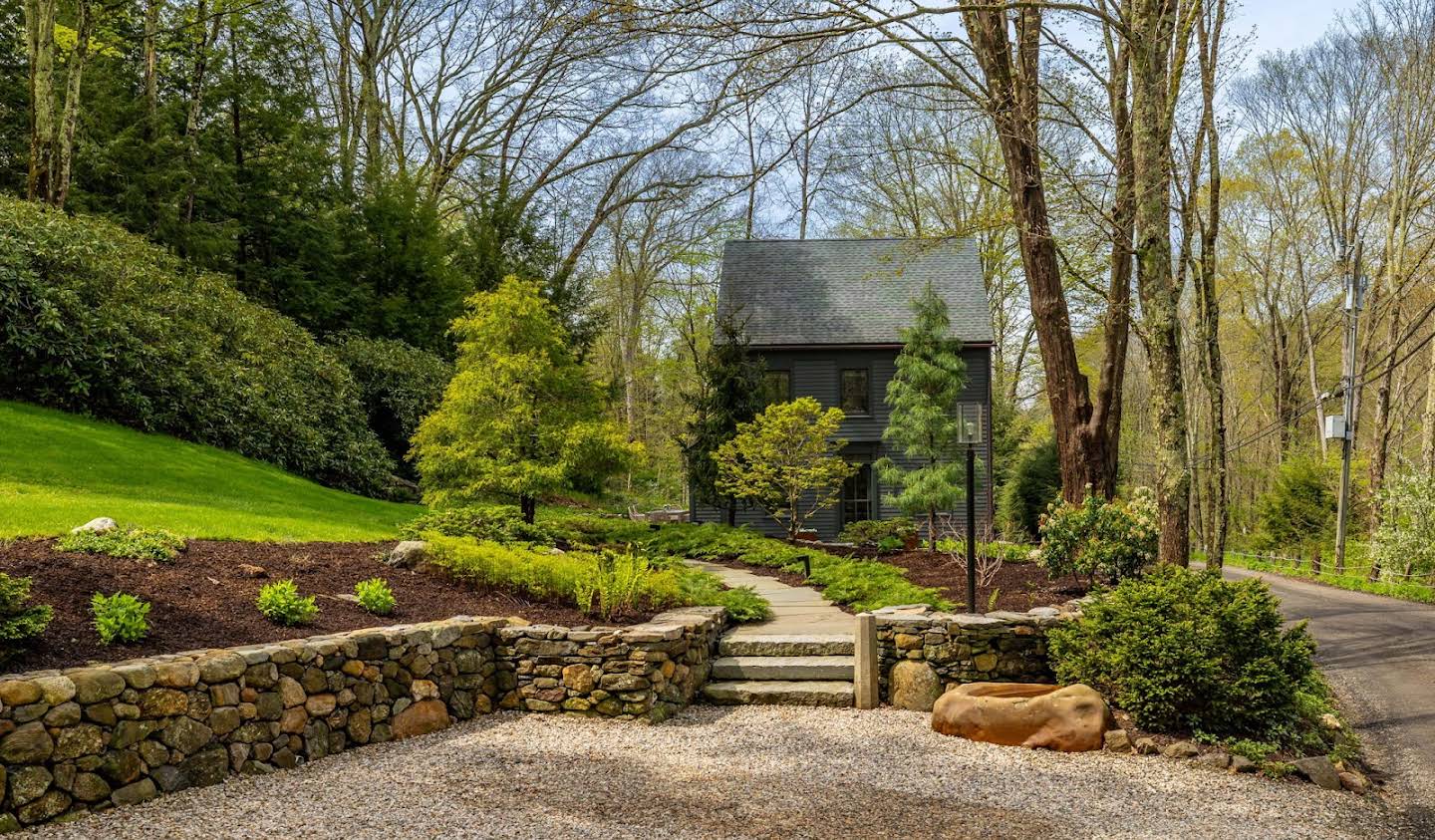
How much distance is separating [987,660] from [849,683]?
3.71ft

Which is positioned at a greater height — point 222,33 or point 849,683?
point 222,33

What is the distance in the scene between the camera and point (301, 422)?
15.0 metres

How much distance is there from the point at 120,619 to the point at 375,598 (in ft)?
6.23

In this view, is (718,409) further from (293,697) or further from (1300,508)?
(1300,508)

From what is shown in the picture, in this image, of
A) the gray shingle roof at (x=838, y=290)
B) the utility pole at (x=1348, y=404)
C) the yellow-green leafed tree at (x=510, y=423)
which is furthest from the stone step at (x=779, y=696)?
the gray shingle roof at (x=838, y=290)

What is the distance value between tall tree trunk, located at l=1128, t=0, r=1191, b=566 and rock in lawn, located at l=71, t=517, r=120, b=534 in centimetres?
Answer: 883

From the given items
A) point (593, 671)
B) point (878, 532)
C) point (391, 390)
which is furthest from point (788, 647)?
point (391, 390)

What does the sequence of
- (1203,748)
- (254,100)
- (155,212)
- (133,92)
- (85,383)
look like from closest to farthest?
(1203,748), (85,383), (155,212), (133,92), (254,100)

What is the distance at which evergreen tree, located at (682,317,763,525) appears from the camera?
59.4ft

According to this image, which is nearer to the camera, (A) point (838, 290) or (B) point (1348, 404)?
(B) point (1348, 404)

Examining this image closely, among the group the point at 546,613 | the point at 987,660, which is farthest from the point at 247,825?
the point at 987,660

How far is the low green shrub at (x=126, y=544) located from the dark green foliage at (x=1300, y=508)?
21.9 m

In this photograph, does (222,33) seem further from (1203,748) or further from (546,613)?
(1203,748)

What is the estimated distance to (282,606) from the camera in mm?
6168
